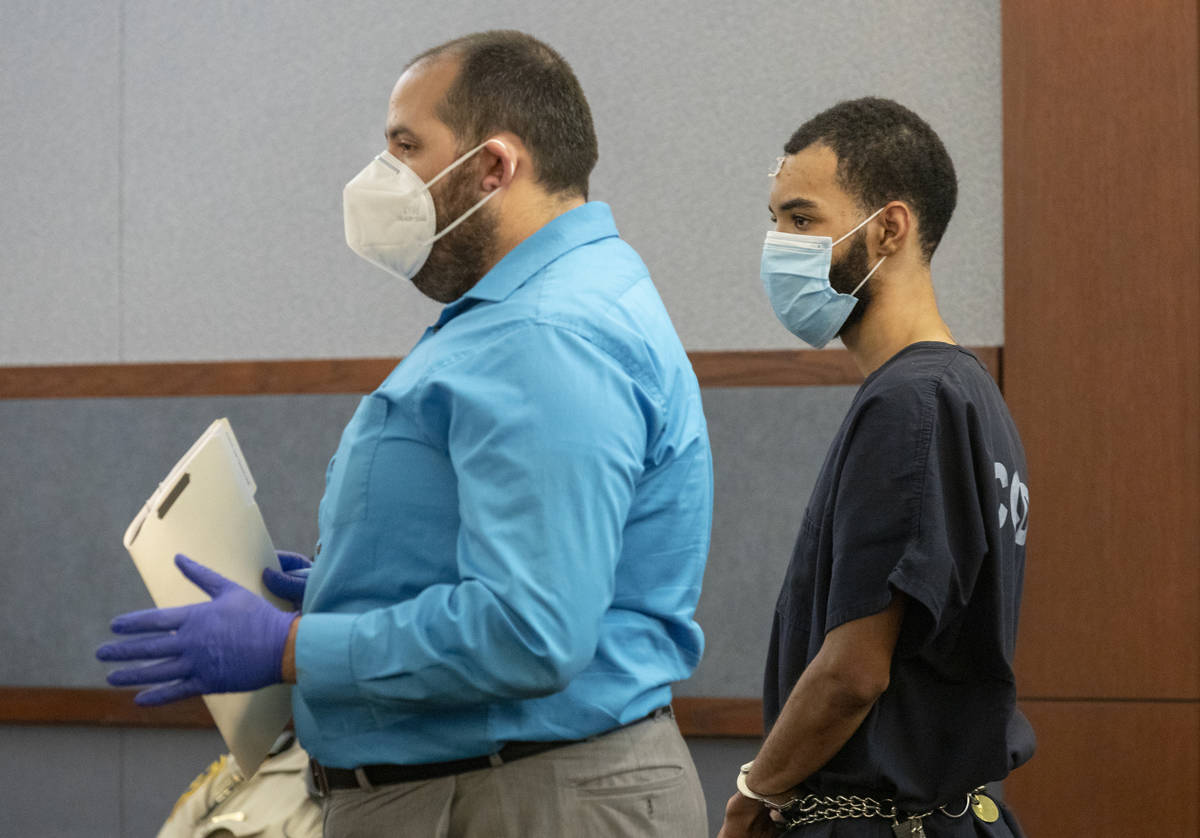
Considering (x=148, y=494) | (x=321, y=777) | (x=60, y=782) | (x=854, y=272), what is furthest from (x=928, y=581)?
(x=60, y=782)

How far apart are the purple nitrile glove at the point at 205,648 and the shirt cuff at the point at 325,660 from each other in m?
0.03

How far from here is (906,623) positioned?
3.69ft

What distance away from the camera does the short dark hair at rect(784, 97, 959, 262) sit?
1.32 meters

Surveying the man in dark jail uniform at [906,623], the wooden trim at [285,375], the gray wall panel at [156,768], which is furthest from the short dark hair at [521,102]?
the gray wall panel at [156,768]

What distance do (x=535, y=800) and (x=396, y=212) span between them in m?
0.62

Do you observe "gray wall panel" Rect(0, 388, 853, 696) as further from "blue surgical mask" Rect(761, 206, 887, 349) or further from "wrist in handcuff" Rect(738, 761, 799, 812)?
"wrist in handcuff" Rect(738, 761, 799, 812)

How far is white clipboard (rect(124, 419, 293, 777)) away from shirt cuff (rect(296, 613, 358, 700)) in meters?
0.13

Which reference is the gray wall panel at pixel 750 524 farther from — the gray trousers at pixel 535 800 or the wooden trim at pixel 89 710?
the gray trousers at pixel 535 800

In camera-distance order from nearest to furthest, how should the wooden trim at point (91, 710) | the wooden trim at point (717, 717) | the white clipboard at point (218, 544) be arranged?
1. the white clipboard at point (218, 544)
2. the wooden trim at point (717, 717)
3. the wooden trim at point (91, 710)

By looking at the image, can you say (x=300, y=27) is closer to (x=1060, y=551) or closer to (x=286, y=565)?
(x=286, y=565)

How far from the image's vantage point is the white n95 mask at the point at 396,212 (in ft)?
4.02

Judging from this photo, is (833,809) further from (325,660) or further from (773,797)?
(325,660)

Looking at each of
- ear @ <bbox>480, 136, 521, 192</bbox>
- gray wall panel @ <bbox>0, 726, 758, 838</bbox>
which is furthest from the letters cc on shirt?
gray wall panel @ <bbox>0, 726, 758, 838</bbox>

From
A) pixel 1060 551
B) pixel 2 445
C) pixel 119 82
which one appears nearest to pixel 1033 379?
pixel 1060 551
